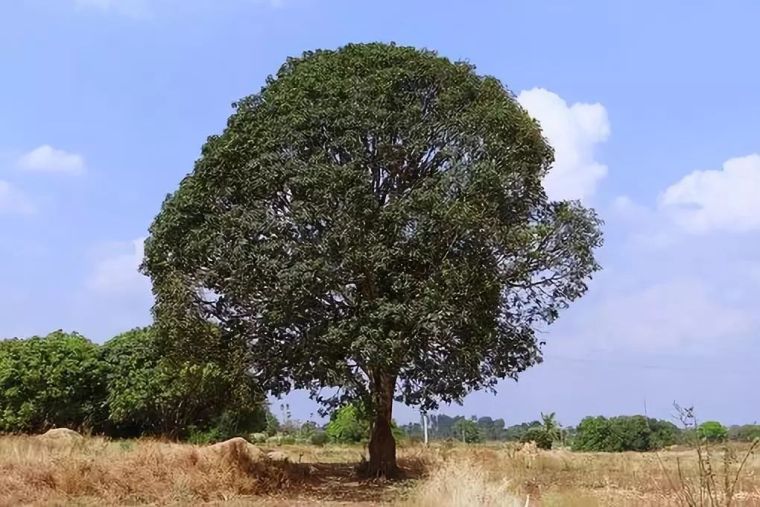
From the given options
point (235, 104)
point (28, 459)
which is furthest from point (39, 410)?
point (235, 104)

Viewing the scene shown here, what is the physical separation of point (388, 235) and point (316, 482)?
6.40m

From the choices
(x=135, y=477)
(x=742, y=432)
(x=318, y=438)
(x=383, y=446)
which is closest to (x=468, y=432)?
(x=318, y=438)

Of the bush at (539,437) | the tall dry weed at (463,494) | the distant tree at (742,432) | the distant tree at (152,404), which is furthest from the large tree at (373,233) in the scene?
the bush at (539,437)

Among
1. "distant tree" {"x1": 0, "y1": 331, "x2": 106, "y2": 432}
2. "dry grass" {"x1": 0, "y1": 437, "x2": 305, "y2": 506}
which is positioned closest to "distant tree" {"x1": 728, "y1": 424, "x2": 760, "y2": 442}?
"dry grass" {"x1": 0, "y1": 437, "x2": 305, "y2": 506}

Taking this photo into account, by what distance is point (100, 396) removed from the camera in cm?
3269

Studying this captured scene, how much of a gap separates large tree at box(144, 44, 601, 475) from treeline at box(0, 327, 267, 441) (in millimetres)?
13649

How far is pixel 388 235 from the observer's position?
15359 mm

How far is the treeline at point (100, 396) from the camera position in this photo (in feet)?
99.8

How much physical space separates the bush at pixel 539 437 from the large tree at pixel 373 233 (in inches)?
614

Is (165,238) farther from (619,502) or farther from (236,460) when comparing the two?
(619,502)

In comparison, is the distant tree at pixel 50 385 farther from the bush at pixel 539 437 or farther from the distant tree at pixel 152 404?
the bush at pixel 539 437

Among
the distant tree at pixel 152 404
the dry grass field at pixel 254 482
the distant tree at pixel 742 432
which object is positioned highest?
the distant tree at pixel 152 404

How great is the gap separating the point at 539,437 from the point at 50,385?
20175mm

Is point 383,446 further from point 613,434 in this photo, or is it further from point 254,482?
point 613,434
